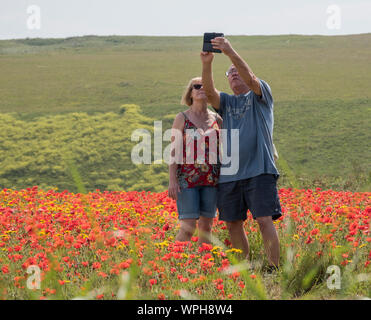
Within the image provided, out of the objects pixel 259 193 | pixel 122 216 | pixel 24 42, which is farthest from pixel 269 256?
Answer: pixel 24 42

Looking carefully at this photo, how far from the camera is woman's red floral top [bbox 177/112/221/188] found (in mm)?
4301

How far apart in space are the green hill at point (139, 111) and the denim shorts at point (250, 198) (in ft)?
17.7

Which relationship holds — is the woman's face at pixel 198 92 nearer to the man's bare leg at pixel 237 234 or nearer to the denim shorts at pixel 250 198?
the denim shorts at pixel 250 198

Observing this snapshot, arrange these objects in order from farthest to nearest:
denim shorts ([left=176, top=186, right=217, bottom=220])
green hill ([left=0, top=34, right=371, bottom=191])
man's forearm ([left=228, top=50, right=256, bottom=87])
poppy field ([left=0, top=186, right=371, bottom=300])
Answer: green hill ([left=0, top=34, right=371, bottom=191]), denim shorts ([left=176, top=186, right=217, bottom=220]), man's forearm ([left=228, top=50, right=256, bottom=87]), poppy field ([left=0, top=186, right=371, bottom=300])

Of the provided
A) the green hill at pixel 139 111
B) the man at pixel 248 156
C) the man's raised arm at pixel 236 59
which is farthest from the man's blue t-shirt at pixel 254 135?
the green hill at pixel 139 111

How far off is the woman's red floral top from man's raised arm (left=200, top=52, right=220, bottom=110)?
32 centimetres

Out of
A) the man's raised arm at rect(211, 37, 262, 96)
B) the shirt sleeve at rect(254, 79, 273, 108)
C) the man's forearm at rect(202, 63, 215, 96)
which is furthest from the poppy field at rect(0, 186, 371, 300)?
the man's forearm at rect(202, 63, 215, 96)

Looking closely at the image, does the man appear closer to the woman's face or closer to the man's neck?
the man's neck

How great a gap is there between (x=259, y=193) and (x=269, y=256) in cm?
53

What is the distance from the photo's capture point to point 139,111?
62.0 ft

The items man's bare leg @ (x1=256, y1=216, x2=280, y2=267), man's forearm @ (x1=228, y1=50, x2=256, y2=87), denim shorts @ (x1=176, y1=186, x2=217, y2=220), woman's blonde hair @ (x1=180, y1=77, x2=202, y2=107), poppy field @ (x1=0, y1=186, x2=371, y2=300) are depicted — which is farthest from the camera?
woman's blonde hair @ (x1=180, y1=77, x2=202, y2=107)

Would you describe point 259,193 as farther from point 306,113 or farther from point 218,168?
point 306,113

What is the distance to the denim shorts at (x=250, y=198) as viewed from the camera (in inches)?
156

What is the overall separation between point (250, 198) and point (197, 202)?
0.56 meters
